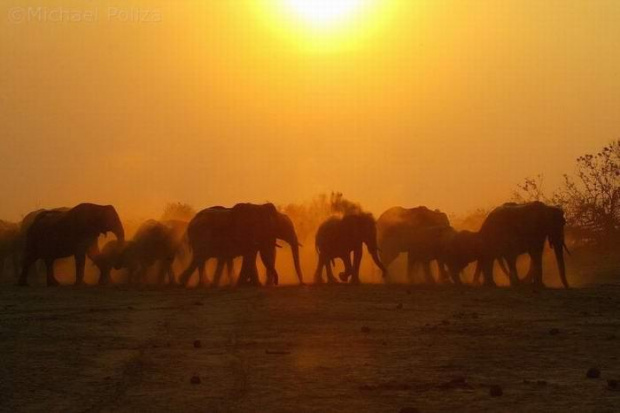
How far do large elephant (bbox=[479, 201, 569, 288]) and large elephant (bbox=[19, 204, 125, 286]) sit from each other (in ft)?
34.0

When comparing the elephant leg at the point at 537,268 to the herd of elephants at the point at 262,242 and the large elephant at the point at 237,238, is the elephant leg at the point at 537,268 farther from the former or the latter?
the large elephant at the point at 237,238

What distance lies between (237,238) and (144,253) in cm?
309

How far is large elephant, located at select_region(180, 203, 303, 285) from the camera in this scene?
2678 cm

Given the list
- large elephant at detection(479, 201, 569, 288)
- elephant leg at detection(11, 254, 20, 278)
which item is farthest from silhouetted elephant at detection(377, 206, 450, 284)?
elephant leg at detection(11, 254, 20, 278)

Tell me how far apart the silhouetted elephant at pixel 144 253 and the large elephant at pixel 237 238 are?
1.14 metres

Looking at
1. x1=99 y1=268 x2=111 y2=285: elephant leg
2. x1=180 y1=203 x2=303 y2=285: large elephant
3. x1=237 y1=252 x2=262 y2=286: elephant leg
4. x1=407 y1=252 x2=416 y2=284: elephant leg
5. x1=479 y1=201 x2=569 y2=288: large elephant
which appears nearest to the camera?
x1=479 y1=201 x2=569 y2=288: large elephant

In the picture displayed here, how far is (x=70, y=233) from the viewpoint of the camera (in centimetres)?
2856

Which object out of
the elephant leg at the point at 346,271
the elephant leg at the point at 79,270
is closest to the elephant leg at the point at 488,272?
the elephant leg at the point at 346,271

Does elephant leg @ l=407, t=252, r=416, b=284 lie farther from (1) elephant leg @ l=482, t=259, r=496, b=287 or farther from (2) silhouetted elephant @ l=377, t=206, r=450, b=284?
(1) elephant leg @ l=482, t=259, r=496, b=287

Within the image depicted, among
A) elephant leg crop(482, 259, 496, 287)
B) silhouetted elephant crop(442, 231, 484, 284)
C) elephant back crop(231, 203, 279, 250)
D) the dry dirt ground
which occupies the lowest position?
the dry dirt ground

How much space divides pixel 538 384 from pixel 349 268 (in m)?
18.2

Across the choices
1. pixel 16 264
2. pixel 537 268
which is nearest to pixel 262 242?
pixel 537 268

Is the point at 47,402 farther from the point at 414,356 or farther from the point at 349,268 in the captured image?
the point at 349,268

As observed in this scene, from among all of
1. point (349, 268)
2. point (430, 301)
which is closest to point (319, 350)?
point (430, 301)
